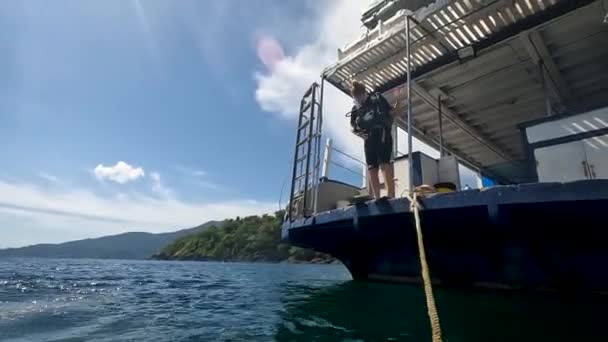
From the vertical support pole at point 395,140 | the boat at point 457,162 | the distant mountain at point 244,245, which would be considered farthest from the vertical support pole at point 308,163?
the distant mountain at point 244,245

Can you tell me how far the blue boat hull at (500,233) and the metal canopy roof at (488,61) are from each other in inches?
47.7

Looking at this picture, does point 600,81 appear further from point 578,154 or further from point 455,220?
point 455,220

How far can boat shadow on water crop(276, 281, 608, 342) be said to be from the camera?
247 centimetres

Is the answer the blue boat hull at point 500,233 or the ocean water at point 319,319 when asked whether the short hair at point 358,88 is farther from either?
the ocean water at point 319,319

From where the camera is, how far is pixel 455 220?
12.3ft

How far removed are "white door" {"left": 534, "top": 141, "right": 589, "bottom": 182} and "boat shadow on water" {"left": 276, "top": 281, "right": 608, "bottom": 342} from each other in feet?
4.62

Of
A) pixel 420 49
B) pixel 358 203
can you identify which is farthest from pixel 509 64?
pixel 358 203

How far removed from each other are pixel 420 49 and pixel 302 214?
12.0 ft

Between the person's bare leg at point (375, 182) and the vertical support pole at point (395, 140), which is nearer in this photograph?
the person's bare leg at point (375, 182)

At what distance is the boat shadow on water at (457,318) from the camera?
2.47 metres

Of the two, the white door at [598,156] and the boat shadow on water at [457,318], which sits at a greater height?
the white door at [598,156]

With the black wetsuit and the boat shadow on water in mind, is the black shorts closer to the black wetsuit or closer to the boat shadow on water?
the black wetsuit

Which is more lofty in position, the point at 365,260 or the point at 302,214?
the point at 302,214

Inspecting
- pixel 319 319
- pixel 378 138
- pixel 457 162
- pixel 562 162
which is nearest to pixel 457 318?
pixel 319 319
